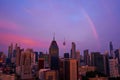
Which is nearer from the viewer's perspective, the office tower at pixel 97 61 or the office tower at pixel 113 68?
the office tower at pixel 113 68

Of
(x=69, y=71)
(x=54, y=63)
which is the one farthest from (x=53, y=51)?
(x=69, y=71)

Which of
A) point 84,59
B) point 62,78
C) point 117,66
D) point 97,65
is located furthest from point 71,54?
point 62,78

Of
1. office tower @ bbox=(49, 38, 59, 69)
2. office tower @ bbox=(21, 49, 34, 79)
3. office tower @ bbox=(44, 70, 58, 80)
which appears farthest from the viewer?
office tower @ bbox=(49, 38, 59, 69)

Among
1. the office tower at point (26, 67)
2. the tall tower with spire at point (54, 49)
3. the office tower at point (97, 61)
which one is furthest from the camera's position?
the tall tower with spire at point (54, 49)

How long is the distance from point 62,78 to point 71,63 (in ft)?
5.78

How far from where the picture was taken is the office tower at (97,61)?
871 inches

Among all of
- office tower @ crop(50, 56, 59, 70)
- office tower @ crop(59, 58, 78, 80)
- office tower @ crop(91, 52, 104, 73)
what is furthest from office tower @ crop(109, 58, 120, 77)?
office tower @ crop(50, 56, 59, 70)

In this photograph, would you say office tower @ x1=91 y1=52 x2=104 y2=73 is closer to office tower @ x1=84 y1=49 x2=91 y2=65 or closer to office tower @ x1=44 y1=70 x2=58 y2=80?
office tower @ x1=84 y1=49 x2=91 y2=65

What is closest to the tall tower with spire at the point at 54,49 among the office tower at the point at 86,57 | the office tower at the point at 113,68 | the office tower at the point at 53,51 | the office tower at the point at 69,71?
the office tower at the point at 53,51

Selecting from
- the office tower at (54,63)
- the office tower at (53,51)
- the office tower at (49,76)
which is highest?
the office tower at (53,51)

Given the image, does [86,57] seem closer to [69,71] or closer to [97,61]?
[97,61]

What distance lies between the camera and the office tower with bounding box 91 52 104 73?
2212 cm

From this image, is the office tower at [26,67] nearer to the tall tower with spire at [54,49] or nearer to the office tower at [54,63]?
the office tower at [54,63]

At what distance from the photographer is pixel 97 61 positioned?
75.6ft
